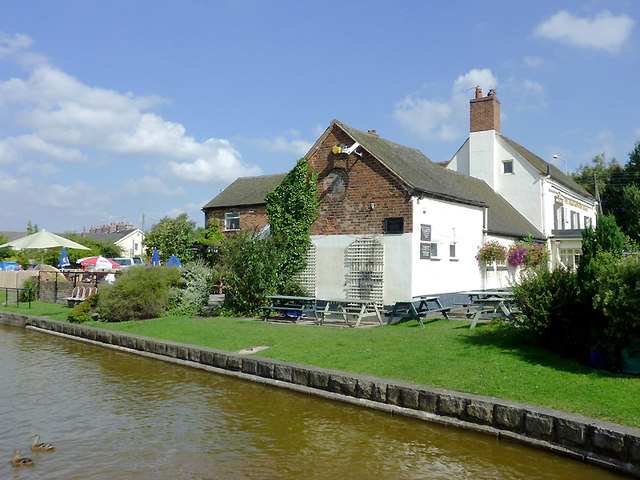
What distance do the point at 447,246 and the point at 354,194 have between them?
12.9 feet

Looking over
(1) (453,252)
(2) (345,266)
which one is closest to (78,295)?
(2) (345,266)

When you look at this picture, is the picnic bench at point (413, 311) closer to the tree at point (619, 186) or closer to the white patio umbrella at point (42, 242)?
the white patio umbrella at point (42, 242)

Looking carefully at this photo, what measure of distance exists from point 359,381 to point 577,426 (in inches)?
138

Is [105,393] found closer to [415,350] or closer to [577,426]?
[415,350]

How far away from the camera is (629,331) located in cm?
811

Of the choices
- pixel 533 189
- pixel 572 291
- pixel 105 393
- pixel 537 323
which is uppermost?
pixel 533 189

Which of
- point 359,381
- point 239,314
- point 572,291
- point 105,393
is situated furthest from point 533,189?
point 105,393

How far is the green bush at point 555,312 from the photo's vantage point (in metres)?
9.24

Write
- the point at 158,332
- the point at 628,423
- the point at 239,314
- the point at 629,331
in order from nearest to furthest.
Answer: the point at 628,423
the point at 629,331
the point at 158,332
the point at 239,314

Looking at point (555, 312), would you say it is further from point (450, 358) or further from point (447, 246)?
point (447, 246)

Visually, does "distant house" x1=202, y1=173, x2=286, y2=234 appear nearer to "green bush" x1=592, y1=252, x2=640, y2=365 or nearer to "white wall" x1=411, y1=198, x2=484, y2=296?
"white wall" x1=411, y1=198, x2=484, y2=296

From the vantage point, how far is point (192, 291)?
18844 millimetres

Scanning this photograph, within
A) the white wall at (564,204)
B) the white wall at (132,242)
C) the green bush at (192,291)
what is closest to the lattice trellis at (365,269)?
the green bush at (192,291)

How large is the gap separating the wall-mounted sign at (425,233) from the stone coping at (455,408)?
328 inches
